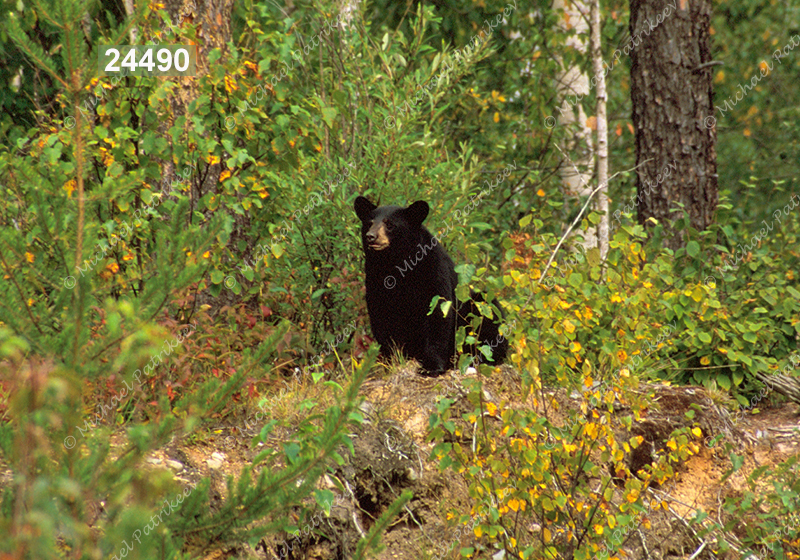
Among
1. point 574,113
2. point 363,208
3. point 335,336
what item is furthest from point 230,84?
point 574,113

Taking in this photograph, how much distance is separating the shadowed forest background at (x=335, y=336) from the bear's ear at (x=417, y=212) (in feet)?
2.00

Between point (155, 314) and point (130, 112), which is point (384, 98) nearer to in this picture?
point (130, 112)

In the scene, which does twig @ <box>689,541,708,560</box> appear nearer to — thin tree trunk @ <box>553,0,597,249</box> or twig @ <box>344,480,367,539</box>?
twig @ <box>344,480,367,539</box>

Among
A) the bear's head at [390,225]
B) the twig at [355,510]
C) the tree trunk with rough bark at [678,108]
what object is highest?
the tree trunk with rough bark at [678,108]

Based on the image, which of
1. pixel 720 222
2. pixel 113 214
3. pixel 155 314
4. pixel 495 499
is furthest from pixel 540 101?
pixel 155 314

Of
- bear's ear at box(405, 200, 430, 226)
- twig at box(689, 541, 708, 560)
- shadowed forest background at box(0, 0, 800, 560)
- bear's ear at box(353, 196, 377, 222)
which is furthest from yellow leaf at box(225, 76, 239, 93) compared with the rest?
twig at box(689, 541, 708, 560)

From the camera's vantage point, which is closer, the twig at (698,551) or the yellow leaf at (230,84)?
the twig at (698,551)

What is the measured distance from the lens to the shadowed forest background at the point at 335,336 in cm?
177

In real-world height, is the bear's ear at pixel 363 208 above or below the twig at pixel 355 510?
above

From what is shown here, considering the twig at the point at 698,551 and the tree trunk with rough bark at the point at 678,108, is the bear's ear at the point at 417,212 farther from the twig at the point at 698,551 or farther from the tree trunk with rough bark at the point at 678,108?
the tree trunk with rough bark at the point at 678,108

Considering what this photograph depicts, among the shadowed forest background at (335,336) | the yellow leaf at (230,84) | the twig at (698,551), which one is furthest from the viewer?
the yellow leaf at (230,84)

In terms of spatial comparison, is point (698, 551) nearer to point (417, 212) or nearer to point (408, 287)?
point (408, 287)

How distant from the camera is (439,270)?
188 inches

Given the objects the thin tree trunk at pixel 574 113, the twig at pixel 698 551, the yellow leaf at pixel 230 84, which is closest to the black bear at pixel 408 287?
the yellow leaf at pixel 230 84
